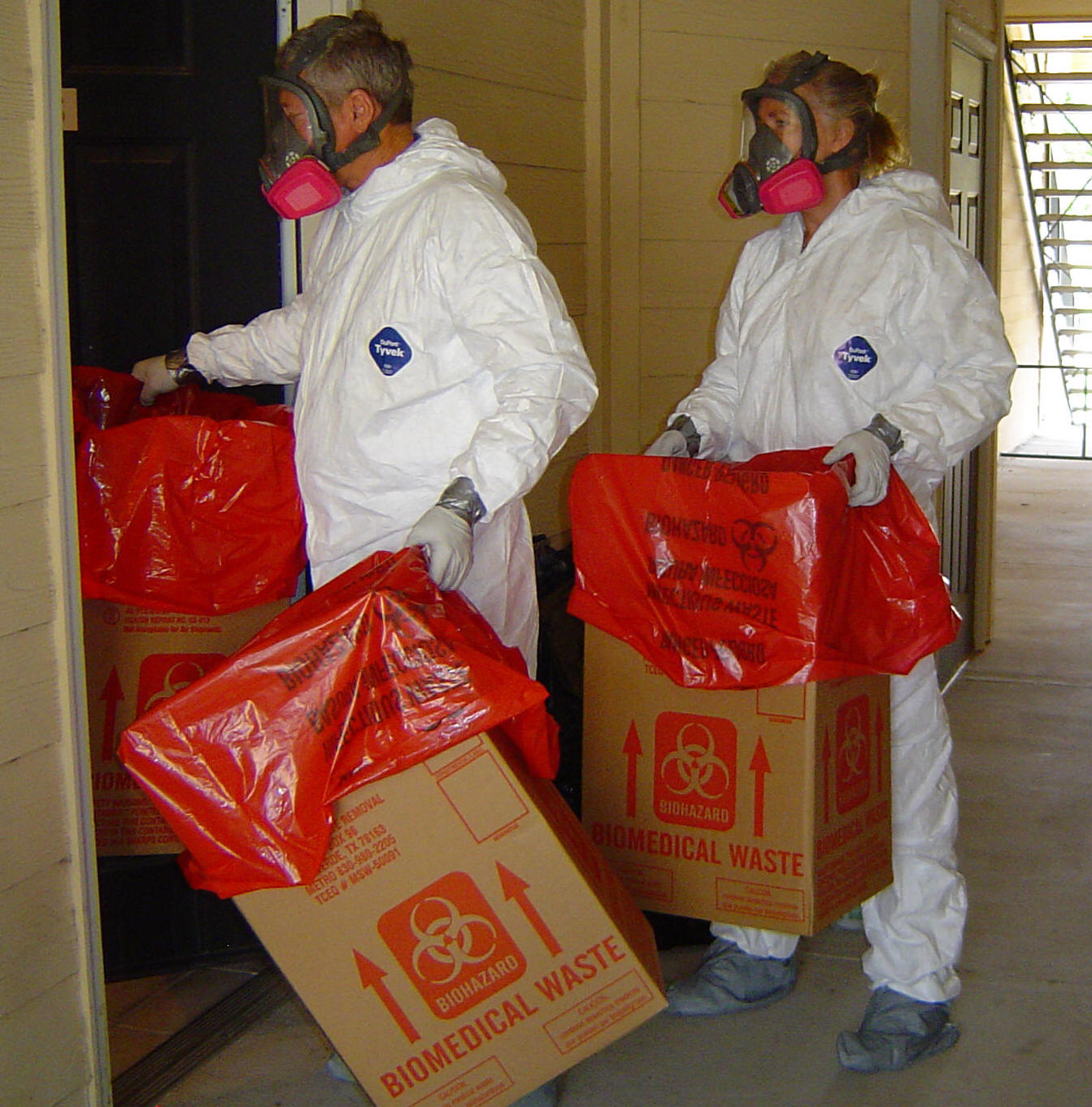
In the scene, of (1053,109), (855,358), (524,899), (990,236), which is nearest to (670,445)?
(855,358)

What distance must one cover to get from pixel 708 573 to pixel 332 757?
0.57 meters

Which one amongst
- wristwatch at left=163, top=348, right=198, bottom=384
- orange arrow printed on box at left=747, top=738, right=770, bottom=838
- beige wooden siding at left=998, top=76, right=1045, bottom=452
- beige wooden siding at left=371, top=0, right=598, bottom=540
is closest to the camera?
orange arrow printed on box at left=747, top=738, right=770, bottom=838

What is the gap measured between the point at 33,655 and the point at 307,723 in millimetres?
383

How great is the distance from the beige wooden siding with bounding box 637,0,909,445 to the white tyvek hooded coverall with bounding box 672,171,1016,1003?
3.38 ft

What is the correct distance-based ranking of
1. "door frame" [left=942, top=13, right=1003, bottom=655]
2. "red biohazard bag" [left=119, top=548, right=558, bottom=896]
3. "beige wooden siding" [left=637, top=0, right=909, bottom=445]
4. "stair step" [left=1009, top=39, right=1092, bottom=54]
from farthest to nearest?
"stair step" [left=1009, top=39, right=1092, bottom=54], "door frame" [left=942, top=13, right=1003, bottom=655], "beige wooden siding" [left=637, top=0, right=909, bottom=445], "red biohazard bag" [left=119, top=548, right=558, bottom=896]

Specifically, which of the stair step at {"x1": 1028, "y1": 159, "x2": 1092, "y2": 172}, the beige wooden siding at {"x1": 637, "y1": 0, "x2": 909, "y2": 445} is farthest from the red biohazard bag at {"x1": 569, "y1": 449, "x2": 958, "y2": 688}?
the stair step at {"x1": 1028, "y1": 159, "x2": 1092, "y2": 172}

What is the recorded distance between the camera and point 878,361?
79.7 inches

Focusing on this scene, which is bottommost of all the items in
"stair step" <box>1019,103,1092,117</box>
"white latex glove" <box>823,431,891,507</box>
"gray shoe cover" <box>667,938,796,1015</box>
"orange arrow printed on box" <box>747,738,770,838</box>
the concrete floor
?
the concrete floor

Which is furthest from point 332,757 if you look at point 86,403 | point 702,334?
point 702,334

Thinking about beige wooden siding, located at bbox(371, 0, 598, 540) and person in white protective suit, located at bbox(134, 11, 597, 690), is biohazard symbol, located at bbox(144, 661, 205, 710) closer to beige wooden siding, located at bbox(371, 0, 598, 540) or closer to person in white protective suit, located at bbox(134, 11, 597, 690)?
person in white protective suit, located at bbox(134, 11, 597, 690)

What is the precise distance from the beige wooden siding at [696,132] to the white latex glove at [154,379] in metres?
1.28

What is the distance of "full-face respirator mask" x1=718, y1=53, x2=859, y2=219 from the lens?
6.73 feet

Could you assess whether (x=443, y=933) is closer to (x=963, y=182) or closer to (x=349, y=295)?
(x=349, y=295)

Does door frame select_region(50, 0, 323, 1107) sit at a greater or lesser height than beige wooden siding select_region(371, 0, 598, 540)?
lesser
